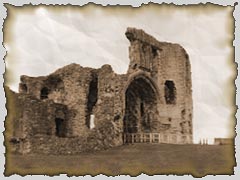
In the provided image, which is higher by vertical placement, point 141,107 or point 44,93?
point 44,93

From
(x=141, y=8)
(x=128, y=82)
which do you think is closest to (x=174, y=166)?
(x=141, y=8)

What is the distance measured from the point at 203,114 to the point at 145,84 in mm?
6233

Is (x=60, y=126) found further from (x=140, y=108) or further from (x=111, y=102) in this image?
(x=140, y=108)

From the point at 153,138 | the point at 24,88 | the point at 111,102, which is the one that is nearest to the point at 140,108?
the point at 153,138

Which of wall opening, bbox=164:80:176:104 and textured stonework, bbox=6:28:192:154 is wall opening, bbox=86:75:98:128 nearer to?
textured stonework, bbox=6:28:192:154

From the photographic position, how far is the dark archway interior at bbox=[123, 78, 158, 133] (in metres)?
25.3

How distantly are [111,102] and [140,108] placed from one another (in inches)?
151

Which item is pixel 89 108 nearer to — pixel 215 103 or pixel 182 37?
pixel 182 37

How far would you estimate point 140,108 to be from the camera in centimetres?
2580

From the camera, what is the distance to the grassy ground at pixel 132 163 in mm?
15266

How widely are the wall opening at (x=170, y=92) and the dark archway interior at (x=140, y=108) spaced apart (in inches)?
31.8

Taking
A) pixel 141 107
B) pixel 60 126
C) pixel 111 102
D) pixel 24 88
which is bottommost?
pixel 60 126

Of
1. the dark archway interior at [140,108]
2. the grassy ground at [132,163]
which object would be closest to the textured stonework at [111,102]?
the dark archway interior at [140,108]

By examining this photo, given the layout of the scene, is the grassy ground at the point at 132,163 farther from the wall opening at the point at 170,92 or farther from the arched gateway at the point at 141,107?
the wall opening at the point at 170,92
